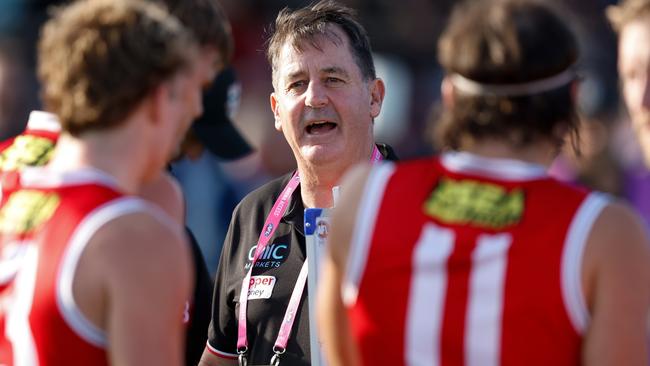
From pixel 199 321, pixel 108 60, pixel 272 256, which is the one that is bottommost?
pixel 199 321

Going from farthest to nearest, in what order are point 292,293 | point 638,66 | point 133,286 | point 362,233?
1. point 292,293
2. point 638,66
3. point 362,233
4. point 133,286

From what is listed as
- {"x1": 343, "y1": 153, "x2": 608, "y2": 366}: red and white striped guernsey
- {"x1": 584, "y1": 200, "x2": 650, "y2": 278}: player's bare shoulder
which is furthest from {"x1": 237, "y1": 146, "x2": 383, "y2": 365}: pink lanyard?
{"x1": 584, "y1": 200, "x2": 650, "y2": 278}: player's bare shoulder

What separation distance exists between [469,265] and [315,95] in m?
1.94

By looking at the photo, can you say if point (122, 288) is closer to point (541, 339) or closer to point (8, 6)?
point (541, 339)

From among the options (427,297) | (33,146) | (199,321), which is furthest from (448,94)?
(199,321)

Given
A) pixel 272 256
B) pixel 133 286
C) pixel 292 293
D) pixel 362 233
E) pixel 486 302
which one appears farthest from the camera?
pixel 272 256

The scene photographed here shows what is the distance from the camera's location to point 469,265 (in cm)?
265

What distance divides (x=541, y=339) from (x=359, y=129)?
80.0 inches

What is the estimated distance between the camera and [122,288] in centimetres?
253

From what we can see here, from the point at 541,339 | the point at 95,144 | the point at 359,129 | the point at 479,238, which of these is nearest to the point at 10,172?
the point at 95,144

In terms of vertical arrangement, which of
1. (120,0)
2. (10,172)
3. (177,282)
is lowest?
(177,282)

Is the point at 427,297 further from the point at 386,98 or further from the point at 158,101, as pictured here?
the point at 386,98

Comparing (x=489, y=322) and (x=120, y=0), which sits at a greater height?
(x=120, y=0)

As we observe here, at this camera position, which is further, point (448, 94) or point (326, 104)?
point (326, 104)
